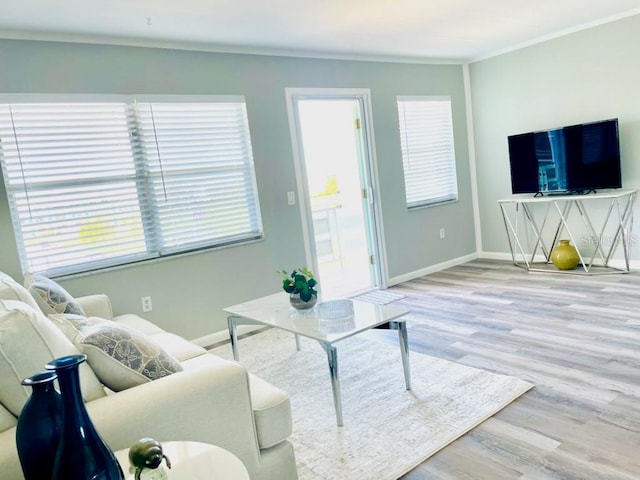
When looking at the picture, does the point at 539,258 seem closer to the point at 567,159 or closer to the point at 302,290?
the point at 567,159

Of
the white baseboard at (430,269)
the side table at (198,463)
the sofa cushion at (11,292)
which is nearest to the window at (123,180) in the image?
the sofa cushion at (11,292)

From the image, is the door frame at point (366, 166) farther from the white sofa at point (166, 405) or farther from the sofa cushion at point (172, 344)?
the white sofa at point (166, 405)

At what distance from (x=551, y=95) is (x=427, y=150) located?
1.39 m

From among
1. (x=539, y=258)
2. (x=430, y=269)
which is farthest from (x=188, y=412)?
(x=539, y=258)

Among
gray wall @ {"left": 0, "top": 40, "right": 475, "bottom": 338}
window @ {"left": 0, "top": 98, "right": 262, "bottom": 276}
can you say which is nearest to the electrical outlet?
gray wall @ {"left": 0, "top": 40, "right": 475, "bottom": 338}

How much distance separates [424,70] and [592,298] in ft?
9.83

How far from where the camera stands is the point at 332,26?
3.70 metres

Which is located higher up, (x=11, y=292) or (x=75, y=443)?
(x=11, y=292)

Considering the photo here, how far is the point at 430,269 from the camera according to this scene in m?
5.56

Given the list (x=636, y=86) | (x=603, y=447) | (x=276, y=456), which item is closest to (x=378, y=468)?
(x=276, y=456)

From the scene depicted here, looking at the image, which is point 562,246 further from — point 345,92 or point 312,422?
point 312,422

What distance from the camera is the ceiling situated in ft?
9.63

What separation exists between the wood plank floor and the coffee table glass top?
68cm

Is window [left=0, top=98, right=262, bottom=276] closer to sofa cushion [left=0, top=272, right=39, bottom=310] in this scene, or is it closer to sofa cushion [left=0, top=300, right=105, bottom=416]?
sofa cushion [left=0, top=272, right=39, bottom=310]
